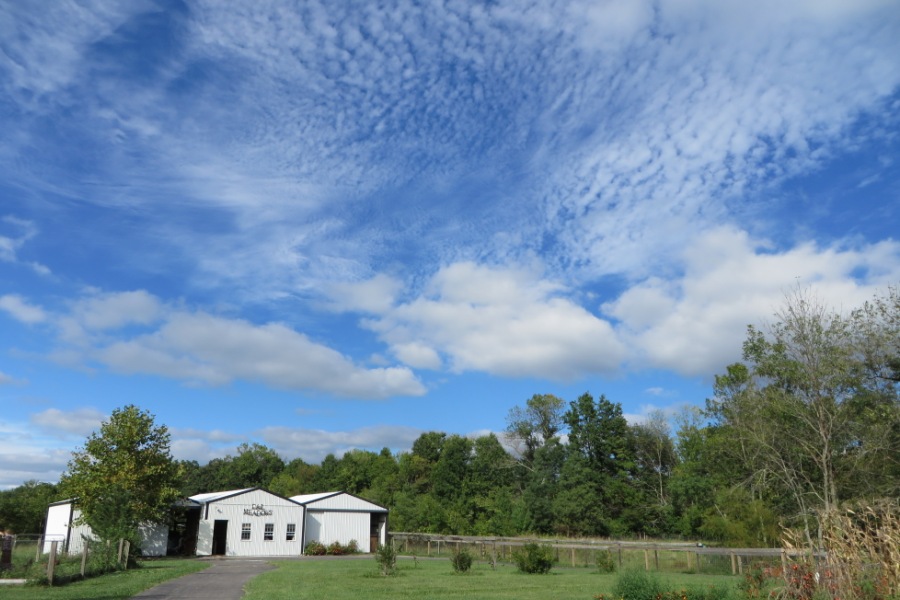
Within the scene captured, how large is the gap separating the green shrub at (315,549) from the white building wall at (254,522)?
47 cm

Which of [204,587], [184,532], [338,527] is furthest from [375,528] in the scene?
[204,587]

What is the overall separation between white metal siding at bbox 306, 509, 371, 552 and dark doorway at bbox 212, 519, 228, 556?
562 cm

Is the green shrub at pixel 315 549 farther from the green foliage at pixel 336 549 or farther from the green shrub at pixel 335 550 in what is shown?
the green shrub at pixel 335 550

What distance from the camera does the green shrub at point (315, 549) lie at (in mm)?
43656

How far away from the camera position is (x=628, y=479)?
56.8 metres

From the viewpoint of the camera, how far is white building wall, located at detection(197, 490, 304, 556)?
4134cm

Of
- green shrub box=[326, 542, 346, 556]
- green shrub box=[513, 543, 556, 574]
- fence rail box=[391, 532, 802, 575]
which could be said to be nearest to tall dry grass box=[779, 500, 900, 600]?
fence rail box=[391, 532, 802, 575]

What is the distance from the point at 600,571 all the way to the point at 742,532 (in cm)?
1267

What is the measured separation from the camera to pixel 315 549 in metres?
43.8

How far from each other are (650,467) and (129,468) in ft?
148

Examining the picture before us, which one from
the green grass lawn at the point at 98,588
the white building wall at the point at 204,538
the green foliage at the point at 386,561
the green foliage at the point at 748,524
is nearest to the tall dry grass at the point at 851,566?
the green grass lawn at the point at 98,588

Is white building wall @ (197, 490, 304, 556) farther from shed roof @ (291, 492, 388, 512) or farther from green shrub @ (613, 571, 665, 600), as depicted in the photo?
green shrub @ (613, 571, 665, 600)

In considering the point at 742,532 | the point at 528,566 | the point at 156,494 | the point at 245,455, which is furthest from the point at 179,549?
the point at 245,455

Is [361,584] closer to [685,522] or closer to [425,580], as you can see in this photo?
[425,580]
